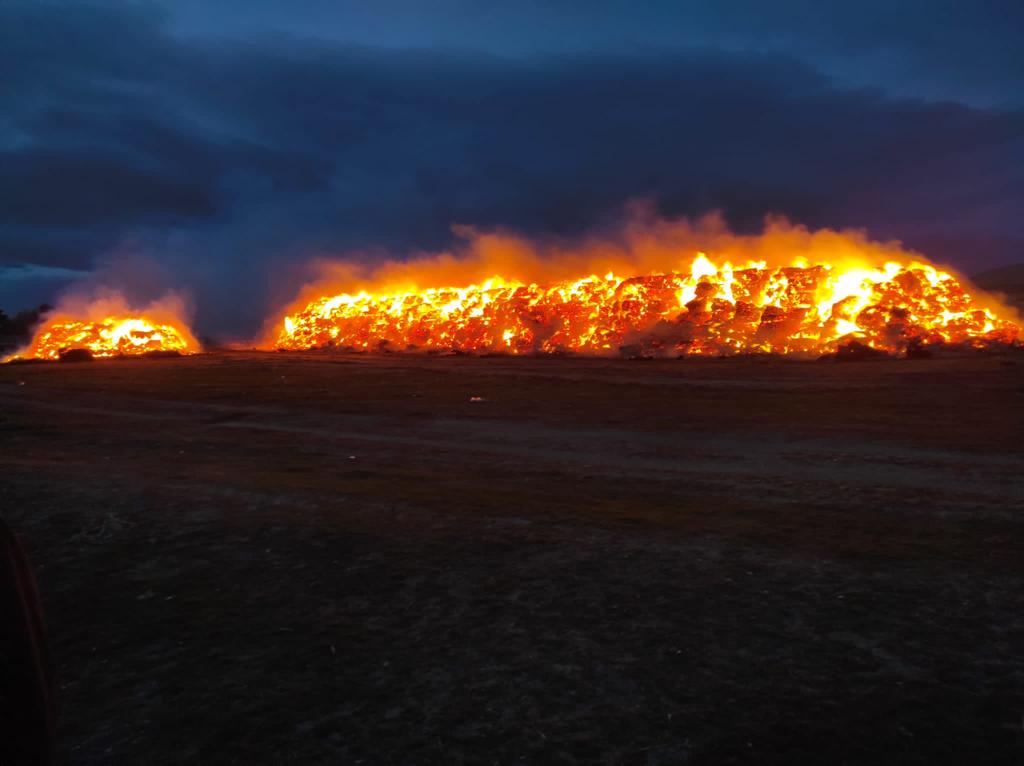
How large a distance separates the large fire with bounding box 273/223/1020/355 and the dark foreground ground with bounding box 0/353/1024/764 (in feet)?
122

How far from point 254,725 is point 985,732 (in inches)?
160

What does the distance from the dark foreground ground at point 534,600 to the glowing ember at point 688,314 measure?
37252 mm

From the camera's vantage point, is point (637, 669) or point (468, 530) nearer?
point (637, 669)

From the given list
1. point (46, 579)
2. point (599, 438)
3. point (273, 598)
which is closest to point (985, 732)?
point (273, 598)

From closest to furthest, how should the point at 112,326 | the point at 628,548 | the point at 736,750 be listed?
the point at 736,750 < the point at 628,548 < the point at 112,326

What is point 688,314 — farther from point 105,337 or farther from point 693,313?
point 105,337

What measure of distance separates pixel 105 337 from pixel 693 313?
48.3 m

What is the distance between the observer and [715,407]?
925 inches

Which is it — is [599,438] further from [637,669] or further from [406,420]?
[637,669]

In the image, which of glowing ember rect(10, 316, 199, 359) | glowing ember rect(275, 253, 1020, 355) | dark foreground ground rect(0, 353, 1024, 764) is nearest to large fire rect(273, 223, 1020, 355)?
glowing ember rect(275, 253, 1020, 355)

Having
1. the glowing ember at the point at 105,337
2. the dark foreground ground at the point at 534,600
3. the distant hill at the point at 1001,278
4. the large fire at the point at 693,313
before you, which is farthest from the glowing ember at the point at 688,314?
the distant hill at the point at 1001,278

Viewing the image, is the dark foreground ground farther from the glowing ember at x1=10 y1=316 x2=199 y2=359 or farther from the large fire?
the glowing ember at x1=10 y1=316 x2=199 y2=359

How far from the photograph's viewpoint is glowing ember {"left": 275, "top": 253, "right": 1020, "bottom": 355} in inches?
1986

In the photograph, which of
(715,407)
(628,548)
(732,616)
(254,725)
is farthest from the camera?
(715,407)
